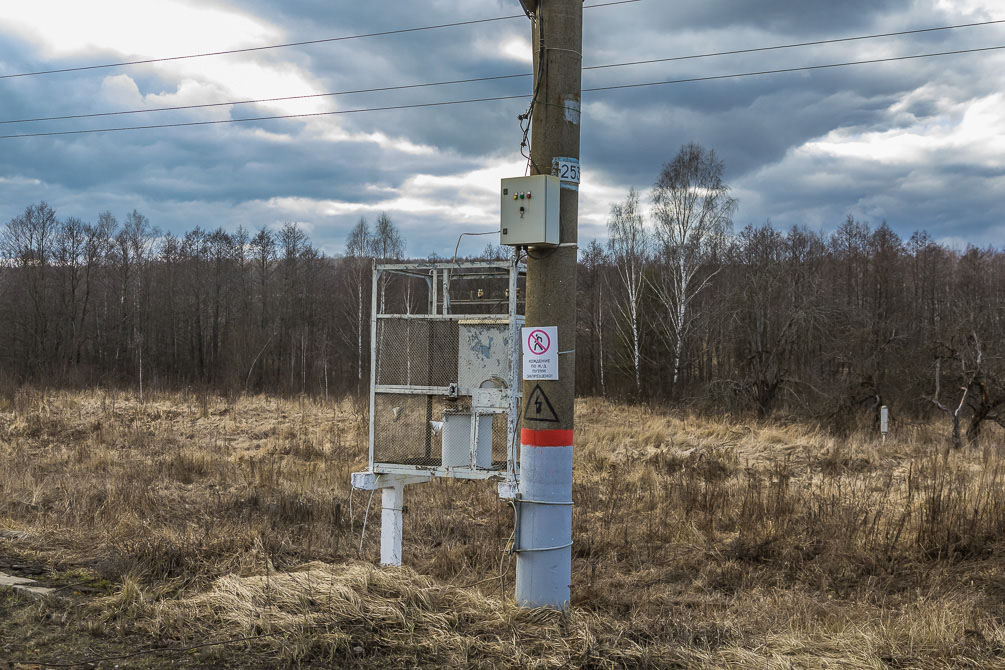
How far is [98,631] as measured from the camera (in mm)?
5078

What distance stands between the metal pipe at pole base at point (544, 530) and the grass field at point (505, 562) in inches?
8.2

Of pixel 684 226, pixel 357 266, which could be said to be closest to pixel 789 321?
pixel 684 226

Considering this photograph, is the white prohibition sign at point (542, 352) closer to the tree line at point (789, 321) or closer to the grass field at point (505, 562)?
the grass field at point (505, 562)

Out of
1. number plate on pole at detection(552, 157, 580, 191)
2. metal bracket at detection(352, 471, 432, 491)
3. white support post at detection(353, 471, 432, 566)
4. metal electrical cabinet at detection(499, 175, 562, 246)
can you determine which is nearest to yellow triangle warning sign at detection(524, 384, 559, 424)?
metal electrical cabinet at detection(499, 175, 562, 246)

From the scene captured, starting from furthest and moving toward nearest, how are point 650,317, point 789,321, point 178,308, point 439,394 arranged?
point 178,308 → point 650,317 → point 789,321 → point 439,394

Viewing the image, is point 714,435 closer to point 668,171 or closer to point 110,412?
point 110,412

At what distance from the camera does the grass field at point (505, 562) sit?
463cm

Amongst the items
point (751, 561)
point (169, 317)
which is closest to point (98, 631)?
point (751, 561)

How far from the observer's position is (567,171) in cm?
526

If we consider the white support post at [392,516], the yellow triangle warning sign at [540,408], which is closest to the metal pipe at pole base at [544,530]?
the yellow triangle warning sign at [540,408]

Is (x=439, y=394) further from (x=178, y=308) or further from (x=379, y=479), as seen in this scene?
(x=178, y=308)

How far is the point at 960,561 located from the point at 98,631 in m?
7.98

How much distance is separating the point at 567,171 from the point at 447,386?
2538mm

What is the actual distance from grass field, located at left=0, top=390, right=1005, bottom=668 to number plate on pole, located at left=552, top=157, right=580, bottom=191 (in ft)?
8.72
